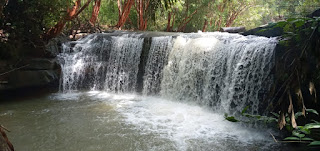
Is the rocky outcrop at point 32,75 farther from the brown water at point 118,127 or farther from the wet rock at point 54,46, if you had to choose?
the brown water at point 118,127

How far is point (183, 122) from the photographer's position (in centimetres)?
561

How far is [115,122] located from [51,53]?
15.1ft

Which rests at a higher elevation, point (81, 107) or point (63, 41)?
point (63, 41)

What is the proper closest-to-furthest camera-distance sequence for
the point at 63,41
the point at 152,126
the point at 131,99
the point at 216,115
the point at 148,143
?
the point at 148,143 → the point at 152,126 → the point at 216,115 → the point at 131,99 → the point at 63,41

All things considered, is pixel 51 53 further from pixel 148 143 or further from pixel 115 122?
pixel 148 143

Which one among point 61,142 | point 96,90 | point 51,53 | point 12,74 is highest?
point 51,53

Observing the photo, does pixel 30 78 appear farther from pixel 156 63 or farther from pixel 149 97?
pixel 156 63

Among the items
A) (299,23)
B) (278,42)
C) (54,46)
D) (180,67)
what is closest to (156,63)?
(180,67)

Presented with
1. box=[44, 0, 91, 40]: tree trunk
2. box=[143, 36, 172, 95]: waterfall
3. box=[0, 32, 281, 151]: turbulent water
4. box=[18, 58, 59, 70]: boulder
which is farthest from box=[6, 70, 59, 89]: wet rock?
box=[143, 36, 172, 95]: waterfall

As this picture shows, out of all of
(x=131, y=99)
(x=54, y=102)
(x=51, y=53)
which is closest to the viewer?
(x=54, y=102)

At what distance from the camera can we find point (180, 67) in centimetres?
790

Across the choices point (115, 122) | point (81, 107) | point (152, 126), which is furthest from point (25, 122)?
point (152, 126)

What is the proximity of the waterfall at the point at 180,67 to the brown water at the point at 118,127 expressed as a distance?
715 millimetres

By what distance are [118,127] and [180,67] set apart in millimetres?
3440
